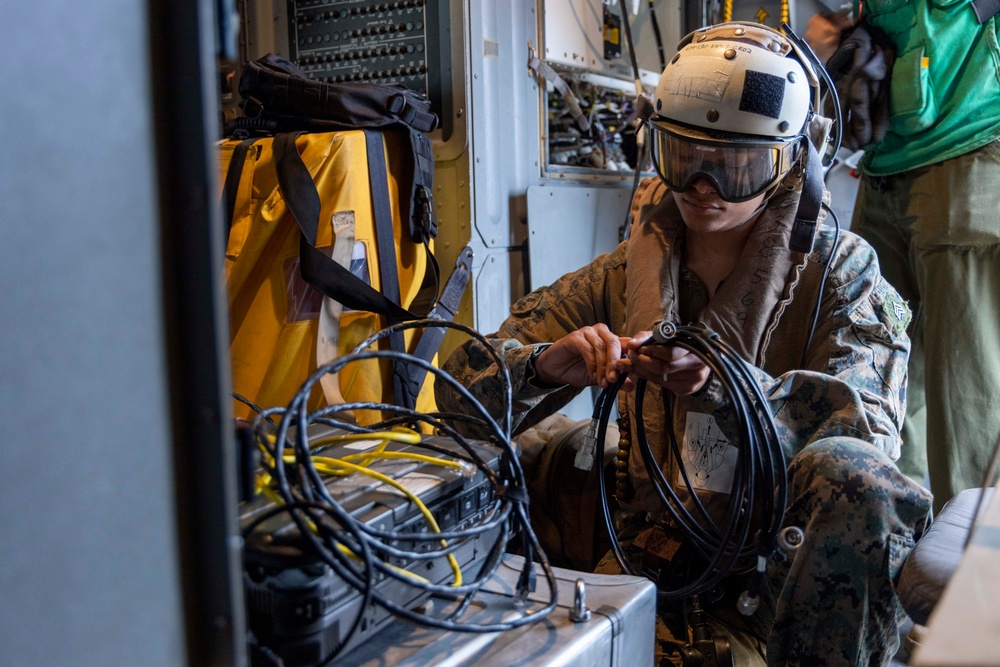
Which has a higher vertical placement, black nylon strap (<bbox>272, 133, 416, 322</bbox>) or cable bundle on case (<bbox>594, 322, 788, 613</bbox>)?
black nylon strap (<bbox>272, 133, 416, 322</bbox>)

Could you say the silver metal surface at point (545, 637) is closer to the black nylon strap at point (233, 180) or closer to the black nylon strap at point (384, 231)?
the black nylon strap at point (384, 231)

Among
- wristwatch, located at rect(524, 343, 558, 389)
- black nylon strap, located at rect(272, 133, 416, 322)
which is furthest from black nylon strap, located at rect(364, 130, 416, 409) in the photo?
wristwatch, located at rect(524, 343, 558, 389)

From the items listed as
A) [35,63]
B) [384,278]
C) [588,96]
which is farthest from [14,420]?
[588,96]

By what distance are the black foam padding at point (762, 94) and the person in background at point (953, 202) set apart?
3.50 ft

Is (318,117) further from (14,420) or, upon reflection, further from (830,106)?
(14,420)

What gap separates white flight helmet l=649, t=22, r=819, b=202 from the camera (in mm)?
1747

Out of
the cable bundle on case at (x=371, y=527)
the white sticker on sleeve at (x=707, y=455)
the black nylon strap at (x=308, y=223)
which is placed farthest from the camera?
the black nylon strap at (x=308, y=223)

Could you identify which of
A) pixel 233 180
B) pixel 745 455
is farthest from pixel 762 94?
pixel 233 180

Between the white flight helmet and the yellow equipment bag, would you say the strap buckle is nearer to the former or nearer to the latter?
the yellow equipment bag

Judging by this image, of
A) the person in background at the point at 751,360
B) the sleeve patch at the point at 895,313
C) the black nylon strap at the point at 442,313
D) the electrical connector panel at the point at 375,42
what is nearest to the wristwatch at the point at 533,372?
the person in background at the point at 751,360

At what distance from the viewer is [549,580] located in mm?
1147

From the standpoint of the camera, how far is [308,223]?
2.30 metres

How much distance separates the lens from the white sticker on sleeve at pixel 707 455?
172 centimetres

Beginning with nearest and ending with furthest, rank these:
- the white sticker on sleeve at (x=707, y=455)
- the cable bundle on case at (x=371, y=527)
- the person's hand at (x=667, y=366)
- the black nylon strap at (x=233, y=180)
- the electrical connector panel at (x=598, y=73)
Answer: the cable bundle on case at (x=371, y=527), the person's hand at (x=667, y=366), the white sticker on sleeve at (x=707, y=455), the black nylon strap at (x=233, y=180), the electrical connector panel at (x=598, y=73)
